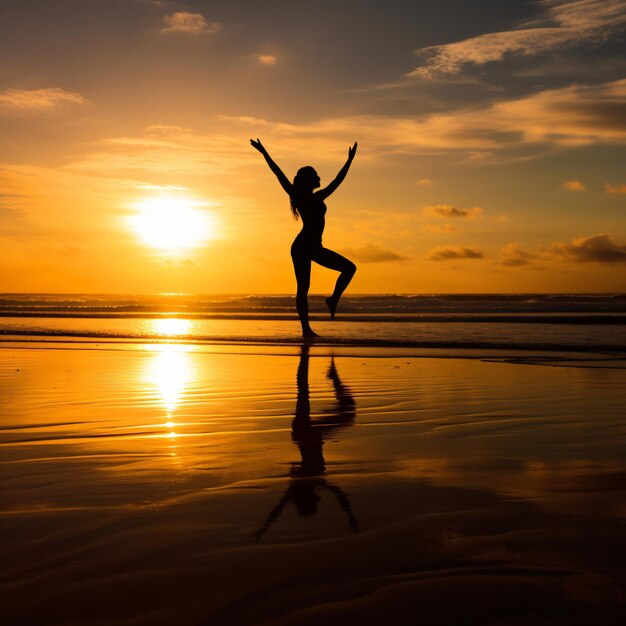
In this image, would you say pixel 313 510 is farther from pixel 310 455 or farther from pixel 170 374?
pixel 170 374

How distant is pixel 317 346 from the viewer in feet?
43.5

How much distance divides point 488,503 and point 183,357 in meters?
8.42

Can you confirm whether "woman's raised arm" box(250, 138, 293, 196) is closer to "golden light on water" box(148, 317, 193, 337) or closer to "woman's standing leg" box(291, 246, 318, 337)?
"woman's standing leg" box(291, 246, 318, 337)

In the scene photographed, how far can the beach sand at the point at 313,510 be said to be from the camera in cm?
192

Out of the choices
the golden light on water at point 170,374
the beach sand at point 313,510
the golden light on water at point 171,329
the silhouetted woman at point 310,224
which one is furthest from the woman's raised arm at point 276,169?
the beach sand at point 313,510

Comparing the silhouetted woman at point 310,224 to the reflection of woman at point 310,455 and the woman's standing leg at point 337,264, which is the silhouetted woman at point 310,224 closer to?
the woman's standing leg at point 337,264

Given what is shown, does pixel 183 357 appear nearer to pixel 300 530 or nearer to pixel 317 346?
pixel 317 346

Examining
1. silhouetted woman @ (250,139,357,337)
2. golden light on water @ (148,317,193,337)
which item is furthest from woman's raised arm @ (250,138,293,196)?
golden light on water @ (148,317,193,337)

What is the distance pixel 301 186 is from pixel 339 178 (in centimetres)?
72

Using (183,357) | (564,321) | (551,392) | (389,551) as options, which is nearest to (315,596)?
(389,551)

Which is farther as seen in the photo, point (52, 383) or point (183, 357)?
point (183, 357)

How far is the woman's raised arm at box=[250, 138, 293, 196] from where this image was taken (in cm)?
1253

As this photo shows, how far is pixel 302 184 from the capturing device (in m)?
12.9

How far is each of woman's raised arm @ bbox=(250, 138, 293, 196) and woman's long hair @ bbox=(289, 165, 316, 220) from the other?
12cm
